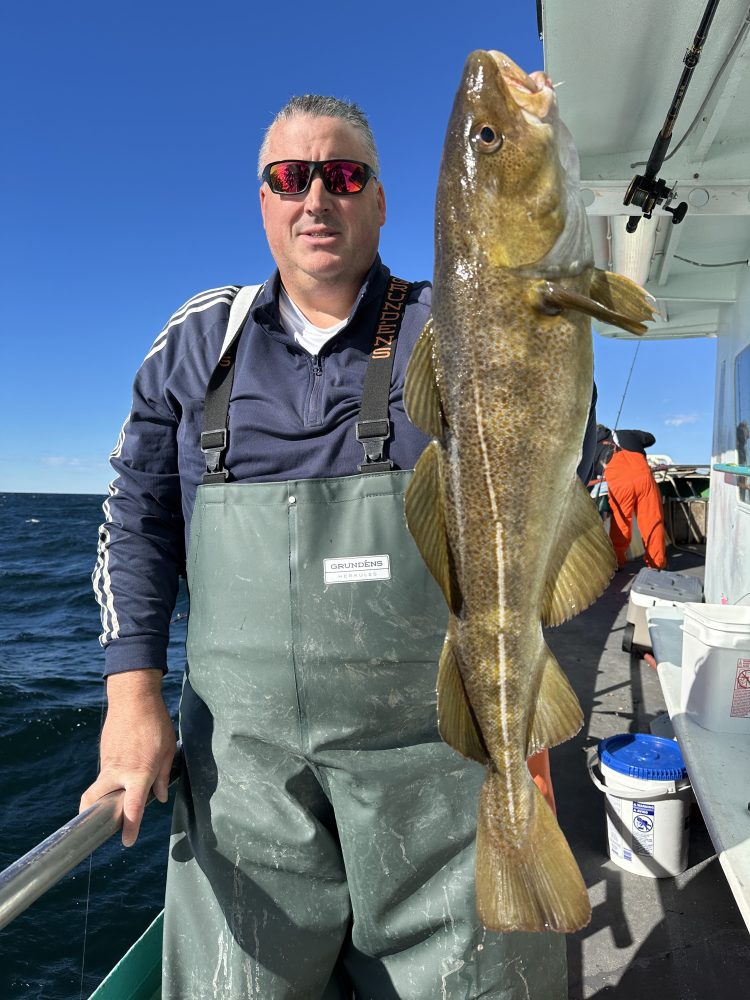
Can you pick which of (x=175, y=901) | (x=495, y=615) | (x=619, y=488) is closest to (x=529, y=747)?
(x=495, y=615)

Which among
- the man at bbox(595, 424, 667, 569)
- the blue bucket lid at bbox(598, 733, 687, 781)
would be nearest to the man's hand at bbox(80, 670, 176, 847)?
the blue bucket lid at bbox(598, 733, 687, 781)

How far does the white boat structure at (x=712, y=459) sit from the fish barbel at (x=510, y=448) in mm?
1132

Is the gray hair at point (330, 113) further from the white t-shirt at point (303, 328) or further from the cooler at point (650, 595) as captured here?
the cooler at point (650, 595)

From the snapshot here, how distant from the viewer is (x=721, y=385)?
8.38 m

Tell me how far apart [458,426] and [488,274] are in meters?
0.36

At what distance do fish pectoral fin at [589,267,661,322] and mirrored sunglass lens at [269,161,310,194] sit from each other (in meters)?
1.14

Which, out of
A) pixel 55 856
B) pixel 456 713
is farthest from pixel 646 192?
pixel 55 856

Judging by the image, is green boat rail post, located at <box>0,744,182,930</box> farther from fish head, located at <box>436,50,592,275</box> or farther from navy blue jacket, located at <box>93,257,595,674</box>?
fish head, located at <box>436,50,592,275</box>

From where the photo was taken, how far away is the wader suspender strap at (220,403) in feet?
7.54

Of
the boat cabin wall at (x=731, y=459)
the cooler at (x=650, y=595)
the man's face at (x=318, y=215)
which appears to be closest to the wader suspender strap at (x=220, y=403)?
the man's face at (x=318, y=215)

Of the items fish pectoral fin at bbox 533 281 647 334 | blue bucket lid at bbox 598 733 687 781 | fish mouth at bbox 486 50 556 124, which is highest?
fish mouth at bbox 486 50 556 124

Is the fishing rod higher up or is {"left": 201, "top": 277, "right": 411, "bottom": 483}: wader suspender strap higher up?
the fishing rod

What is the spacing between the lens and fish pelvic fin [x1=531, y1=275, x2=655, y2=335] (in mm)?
1531

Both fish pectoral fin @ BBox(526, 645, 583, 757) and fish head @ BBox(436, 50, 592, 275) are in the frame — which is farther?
fish pectoral fin @ BBox(526, 645, 583, 757)
